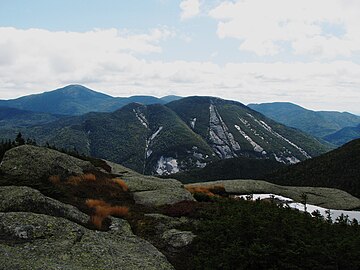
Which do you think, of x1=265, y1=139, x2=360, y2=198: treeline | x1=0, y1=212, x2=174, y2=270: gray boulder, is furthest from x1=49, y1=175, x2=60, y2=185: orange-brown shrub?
x1=265, y1=139, x2=360, y2=198: treeline

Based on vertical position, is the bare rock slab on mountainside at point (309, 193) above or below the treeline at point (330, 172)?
above

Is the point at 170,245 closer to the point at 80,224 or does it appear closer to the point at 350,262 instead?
the point at 80,224

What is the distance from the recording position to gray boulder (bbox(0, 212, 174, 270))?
1223 cm

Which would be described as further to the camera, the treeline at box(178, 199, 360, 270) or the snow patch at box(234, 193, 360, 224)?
the snow patch at box(234, 193, 360, 224)

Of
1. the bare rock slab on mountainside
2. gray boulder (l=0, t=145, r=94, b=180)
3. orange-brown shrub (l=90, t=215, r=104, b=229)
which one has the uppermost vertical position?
gray boulder (l=0, t=145, r=94, b=180)

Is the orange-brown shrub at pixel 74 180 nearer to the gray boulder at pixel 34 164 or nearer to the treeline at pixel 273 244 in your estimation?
the gray boulder at pixel 34 164

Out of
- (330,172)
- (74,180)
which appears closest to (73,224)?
(74,180)

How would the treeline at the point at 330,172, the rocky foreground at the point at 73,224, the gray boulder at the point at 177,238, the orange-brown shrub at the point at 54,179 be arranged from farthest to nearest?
the treeline at the point at 330,172 → the orange-brown shrub at the point at 54,179 → the gray boulder at the point at 177,238 → the rocky foreground at the point at 73,224

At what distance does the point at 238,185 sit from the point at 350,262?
3485 centimetres

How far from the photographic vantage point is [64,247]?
13.7 m

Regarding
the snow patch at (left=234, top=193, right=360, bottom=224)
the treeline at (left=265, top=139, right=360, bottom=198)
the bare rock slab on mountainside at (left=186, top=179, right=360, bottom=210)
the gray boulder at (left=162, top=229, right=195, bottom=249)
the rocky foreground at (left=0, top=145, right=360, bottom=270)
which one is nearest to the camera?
the rocky foreground at (left=0, top=145, right=360, bottom=270)

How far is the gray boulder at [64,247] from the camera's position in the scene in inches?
482

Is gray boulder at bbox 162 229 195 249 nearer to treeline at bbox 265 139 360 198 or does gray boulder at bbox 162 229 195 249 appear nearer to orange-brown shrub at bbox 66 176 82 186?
orange-brown shrub at bbox 66 176 82 186

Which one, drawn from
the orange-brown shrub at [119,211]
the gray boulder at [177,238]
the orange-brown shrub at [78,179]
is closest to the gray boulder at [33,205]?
the orange-brown shrub at [119,211]
